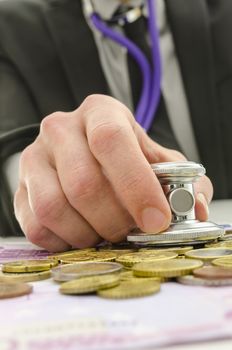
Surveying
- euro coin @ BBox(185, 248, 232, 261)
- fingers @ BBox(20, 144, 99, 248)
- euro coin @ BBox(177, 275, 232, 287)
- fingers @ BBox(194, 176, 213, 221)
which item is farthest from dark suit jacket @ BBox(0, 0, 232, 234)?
euro coin @ BBox(177, 275, 232, 287)

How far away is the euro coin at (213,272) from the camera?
0.38 metres

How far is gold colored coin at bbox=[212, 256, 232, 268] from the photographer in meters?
0.41

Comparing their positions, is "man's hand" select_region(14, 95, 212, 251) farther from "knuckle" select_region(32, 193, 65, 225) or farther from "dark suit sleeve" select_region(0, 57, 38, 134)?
"dark suit sleeve" select_region(0, 57, 38, 134)

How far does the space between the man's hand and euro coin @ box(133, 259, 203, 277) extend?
0.10 meters

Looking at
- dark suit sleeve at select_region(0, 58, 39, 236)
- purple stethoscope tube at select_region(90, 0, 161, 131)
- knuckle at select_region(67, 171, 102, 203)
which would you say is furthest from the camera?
purple stethoscope tube at select_region(90, 0, 161, 131)

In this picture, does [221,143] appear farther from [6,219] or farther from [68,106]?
[6,219]

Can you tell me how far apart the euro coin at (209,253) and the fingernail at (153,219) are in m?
0.04

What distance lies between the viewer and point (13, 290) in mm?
392

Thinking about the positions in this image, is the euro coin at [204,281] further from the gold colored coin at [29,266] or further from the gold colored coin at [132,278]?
the gold colored coin at [29,266]

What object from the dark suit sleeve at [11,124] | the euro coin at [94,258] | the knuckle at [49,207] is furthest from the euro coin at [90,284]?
the dark suit sleeve at [11,124]

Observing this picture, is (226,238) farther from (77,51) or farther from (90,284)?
(77,51)

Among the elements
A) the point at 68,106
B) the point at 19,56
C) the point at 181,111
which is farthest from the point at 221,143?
the point at 19,56

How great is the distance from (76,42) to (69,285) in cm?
92

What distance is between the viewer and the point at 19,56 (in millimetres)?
1272
